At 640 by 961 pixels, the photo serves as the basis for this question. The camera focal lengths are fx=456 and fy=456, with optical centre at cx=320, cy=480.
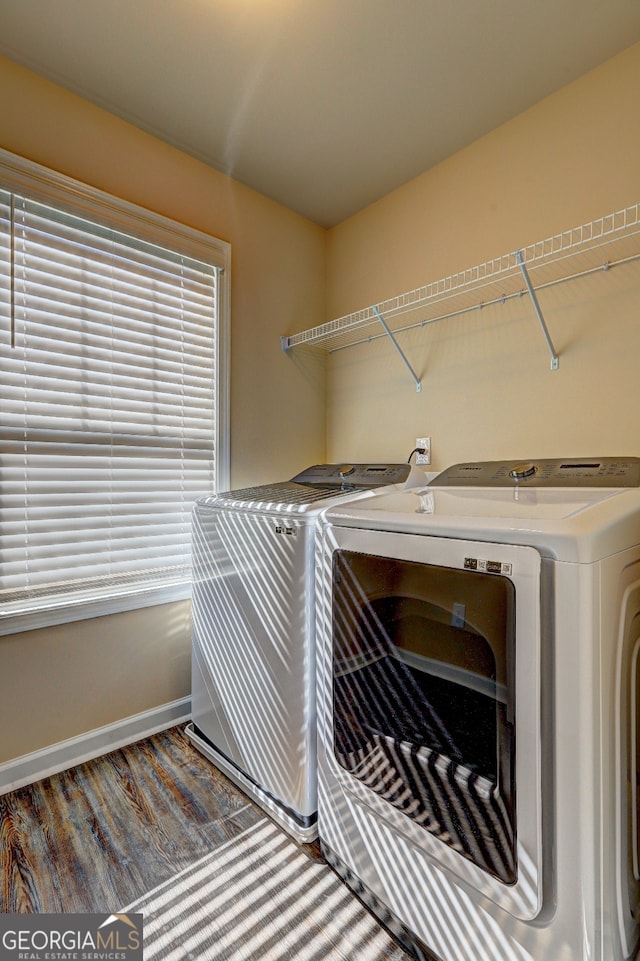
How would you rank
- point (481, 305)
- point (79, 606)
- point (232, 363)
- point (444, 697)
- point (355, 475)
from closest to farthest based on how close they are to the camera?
point (444, 697) → point (79, 606) → point (481, 305) → point (355, 475) → point (232, 363)

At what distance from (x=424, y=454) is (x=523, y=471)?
58 centimetres

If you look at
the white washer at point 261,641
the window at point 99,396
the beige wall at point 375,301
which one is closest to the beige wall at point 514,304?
the beige wall at point 375,301

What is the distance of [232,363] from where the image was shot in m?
2.28

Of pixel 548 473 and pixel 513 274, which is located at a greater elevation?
pixel 513 274

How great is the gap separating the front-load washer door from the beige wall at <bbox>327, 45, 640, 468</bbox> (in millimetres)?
977

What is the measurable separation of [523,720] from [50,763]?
1754 mm

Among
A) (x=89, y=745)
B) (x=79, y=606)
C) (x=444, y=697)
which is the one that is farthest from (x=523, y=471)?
(x=89, y=745)

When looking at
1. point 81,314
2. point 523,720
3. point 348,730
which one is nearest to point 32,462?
point 81,314

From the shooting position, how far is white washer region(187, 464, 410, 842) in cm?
141

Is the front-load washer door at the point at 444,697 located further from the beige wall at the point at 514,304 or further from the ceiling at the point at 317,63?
the ceiling at the point at 317,63

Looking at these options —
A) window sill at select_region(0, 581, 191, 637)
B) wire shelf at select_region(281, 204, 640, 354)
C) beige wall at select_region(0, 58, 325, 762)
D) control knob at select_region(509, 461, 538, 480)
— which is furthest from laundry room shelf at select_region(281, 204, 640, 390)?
window sill at select_region(0, 581, 191, 637)

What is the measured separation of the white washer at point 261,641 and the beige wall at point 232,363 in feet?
0.96

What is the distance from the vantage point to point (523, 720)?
88cm

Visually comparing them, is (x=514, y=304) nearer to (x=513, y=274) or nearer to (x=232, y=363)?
(x=513, y=274)
